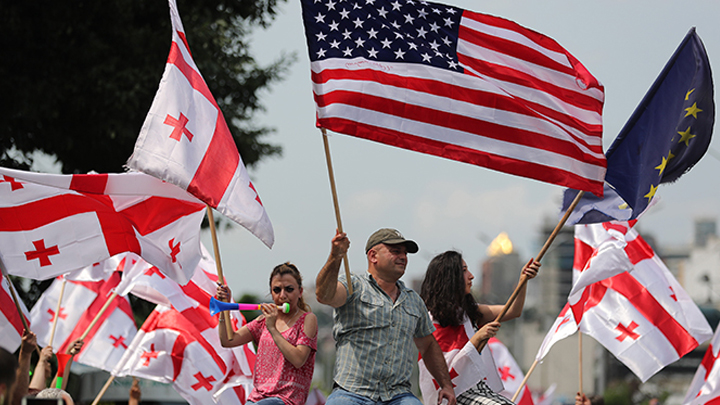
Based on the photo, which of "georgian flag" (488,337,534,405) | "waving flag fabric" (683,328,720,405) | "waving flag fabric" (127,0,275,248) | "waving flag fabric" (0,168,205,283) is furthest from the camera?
"georgian flag" (488,337,534,405)

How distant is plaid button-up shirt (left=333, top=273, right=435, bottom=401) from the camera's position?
600 cm

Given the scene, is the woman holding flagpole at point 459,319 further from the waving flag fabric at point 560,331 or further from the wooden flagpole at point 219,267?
the waving flag fabric at point 560,331

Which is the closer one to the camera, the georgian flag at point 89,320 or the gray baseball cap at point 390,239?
the gray baseball cap at point 390,239

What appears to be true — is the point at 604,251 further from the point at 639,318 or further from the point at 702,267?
the point at 702,267

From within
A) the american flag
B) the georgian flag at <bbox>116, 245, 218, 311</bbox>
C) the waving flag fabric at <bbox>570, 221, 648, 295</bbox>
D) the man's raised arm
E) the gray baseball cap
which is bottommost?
the georgian flag at <bbox>116, 245, 218, 311</bbox>

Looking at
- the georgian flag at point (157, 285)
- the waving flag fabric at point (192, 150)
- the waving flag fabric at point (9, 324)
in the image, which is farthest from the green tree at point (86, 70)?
the waving flag fabric at point (192, 150)

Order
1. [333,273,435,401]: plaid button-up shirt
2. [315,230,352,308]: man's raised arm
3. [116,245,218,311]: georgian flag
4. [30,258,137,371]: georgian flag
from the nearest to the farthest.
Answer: [315,230,352,308]: man's raised arm
[333,273,435,401]: plaid button-up shirt
[116,245,218,311]: georgian flag
[30,258,137,371]: georgian flag

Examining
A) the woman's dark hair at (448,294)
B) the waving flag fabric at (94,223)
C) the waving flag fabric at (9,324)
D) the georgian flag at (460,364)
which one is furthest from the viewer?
the waving flag fabric at (9,324)

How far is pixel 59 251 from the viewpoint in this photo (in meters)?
7.66

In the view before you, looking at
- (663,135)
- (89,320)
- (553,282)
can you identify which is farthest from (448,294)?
(553,282)

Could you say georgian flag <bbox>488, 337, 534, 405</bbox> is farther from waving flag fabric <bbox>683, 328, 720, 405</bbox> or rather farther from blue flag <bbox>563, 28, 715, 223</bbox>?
blue flag <bbox>563, 28, 715, 223</bbox>

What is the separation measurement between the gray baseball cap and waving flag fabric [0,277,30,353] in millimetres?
3351

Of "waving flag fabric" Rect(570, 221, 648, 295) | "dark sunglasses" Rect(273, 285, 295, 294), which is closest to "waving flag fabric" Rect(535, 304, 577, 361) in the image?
"waving flag fabric" Rect(570, 221, 648, 295)

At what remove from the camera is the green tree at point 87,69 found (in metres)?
13.5
